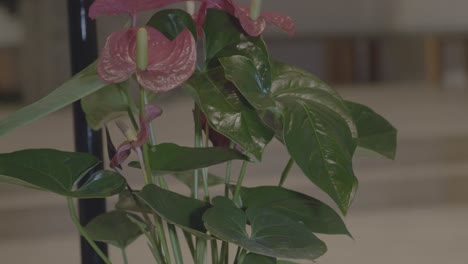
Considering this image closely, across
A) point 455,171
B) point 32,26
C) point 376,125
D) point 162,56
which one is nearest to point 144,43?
point 162,56

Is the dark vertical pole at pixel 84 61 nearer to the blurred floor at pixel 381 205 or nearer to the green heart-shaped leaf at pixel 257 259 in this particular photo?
the green heart-shaped leaf at pixel 257 259

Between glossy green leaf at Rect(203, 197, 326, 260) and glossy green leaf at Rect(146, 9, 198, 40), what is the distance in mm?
115

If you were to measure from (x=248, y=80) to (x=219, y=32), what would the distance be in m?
0.07

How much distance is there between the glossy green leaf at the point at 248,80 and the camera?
51 cm

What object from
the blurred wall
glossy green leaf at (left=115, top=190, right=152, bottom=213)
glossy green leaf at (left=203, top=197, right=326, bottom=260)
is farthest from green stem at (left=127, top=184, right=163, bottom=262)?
the blurred wall

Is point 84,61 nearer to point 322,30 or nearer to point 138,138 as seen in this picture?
point 138,138

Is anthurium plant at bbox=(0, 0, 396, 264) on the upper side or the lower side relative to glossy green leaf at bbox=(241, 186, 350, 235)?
upper

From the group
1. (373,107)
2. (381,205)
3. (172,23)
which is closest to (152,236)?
(172,23)

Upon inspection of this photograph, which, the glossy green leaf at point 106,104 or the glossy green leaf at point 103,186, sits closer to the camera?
the glossy green leaf at point 103,186

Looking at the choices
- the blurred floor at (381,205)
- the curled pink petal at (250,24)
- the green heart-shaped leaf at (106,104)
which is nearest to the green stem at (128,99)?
the green heart-shaped leaf at (106,104)

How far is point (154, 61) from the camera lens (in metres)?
0.53

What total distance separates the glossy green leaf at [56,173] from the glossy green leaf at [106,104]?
3.2 inches

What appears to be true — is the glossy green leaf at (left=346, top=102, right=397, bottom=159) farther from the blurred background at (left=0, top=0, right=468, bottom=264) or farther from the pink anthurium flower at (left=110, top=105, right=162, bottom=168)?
the pink anthurium flower at (left=110, top=105, right=162, bottom=168)

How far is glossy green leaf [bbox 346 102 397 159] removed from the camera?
639 millimetres
